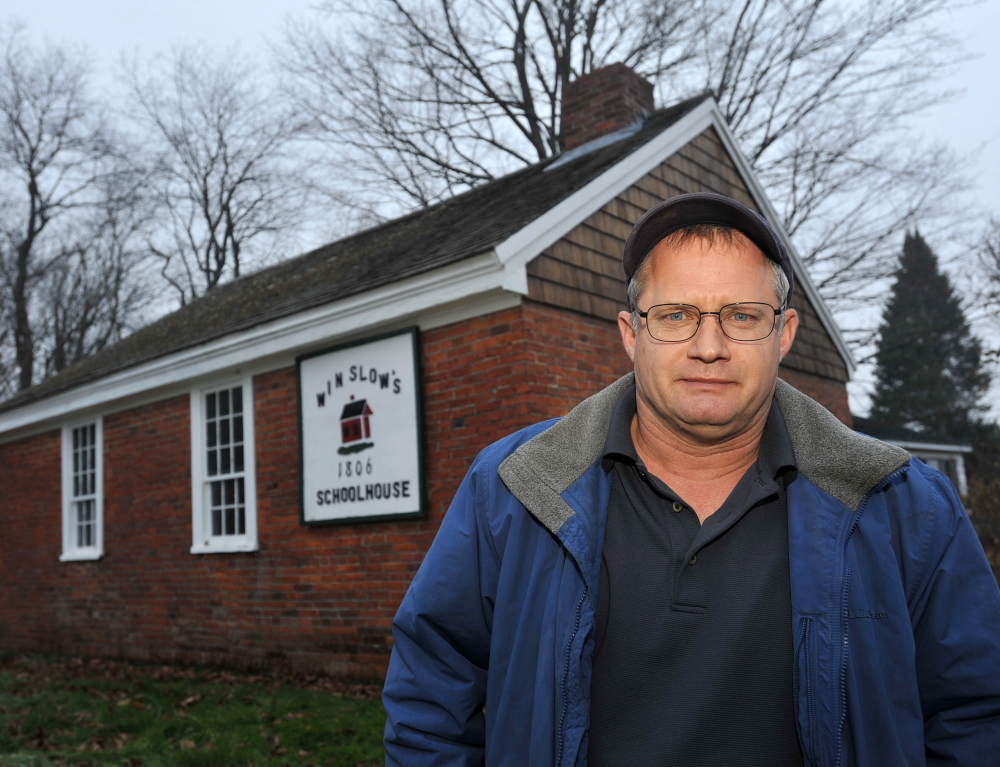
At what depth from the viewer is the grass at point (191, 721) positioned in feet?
17.8

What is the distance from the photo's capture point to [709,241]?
79.0 inches

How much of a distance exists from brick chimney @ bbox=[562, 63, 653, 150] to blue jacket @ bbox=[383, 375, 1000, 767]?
31.2 feet

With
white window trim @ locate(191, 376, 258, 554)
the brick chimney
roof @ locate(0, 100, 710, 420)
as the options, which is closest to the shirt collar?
roof @ locate(0, 100, 710, 420)

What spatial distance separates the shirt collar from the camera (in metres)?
1.97

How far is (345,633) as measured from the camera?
7.84 meters

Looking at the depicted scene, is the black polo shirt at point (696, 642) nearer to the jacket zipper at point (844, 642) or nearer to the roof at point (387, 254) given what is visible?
the jacket zipper at point (844, 642)

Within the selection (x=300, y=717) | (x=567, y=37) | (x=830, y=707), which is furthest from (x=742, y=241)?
(x=567, y=37)

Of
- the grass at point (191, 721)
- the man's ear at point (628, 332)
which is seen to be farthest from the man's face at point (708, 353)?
the grass at point (191, 721)

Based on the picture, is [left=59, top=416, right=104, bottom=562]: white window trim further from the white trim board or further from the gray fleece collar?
the gray fleece collar

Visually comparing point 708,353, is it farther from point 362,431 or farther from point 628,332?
point 362,431

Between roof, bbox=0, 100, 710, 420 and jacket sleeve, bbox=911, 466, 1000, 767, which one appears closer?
jacket sleeve, bbox=911, 466, 1000, 767

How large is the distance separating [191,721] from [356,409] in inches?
112

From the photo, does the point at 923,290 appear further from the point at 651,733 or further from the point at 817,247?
the point at 651,733

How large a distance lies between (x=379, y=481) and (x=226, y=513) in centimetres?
273
